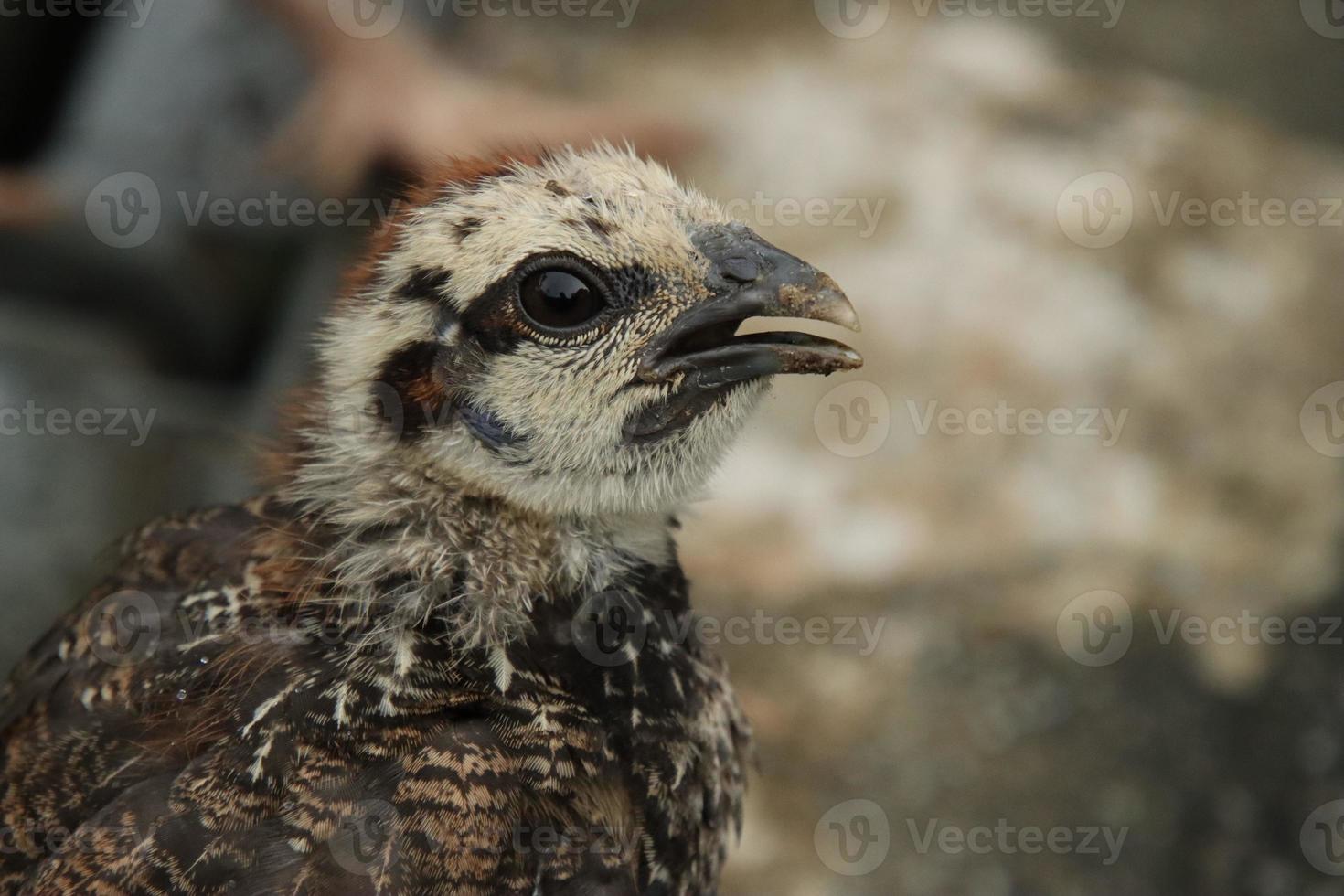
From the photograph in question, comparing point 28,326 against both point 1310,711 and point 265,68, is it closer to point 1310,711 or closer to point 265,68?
point 265,68

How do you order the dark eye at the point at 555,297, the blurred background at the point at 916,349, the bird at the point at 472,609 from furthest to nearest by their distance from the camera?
the blurred background at the point at 916,349
the dark eye at the point at 555,297
the bird at the point at 472,609

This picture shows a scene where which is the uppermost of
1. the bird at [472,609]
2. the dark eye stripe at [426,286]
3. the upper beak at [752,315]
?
the upper beak at [752,315]

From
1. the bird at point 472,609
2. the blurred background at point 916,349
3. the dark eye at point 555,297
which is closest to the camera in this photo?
the bird at point 472,609

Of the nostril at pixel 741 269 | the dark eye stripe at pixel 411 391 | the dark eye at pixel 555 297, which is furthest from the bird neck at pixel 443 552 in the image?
the nostril at pixel 741 269

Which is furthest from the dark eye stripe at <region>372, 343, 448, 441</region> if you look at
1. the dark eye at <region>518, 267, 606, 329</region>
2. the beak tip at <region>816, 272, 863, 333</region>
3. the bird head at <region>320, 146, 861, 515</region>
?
the beak tip at <region>816, 272, 863, 333</region>

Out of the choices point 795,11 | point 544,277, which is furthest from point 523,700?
point 795,11

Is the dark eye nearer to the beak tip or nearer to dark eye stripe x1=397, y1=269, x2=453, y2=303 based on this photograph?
dark eye stripe x1=397, y1=269, x2=453, y2=303

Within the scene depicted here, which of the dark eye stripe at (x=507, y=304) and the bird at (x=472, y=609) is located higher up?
the dark eye stripe at (x=507, y=304)

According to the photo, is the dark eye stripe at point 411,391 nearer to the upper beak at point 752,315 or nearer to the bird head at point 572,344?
the bird head at point 572,344
